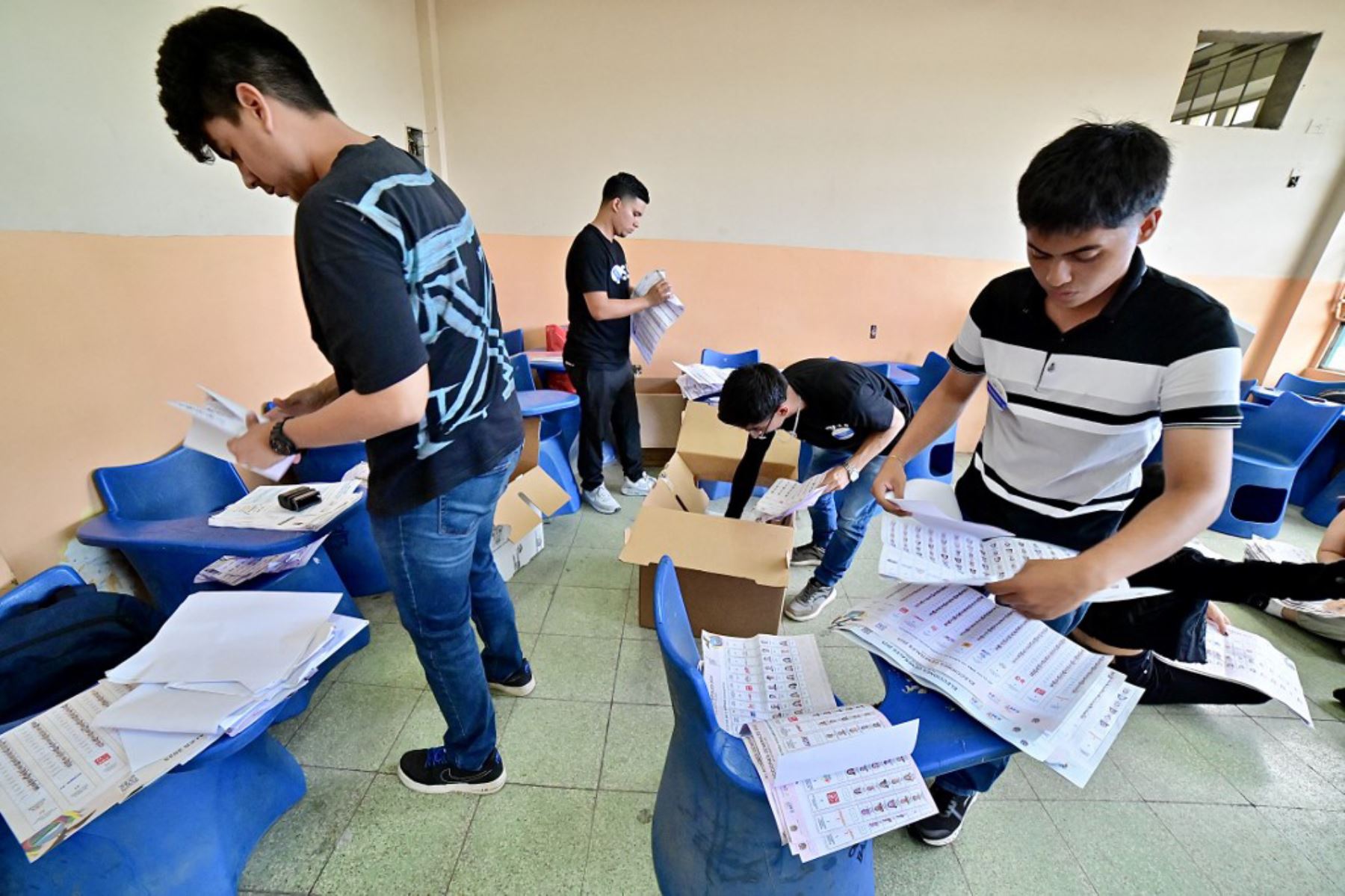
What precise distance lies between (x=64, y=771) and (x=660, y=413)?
2744 mm

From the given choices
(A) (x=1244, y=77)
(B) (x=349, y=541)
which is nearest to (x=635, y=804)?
(B) (x=349, y=541)

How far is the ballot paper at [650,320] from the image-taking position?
2.49m

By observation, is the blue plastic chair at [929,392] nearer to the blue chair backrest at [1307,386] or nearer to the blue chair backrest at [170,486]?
the blue chair backrest at [1307,386]

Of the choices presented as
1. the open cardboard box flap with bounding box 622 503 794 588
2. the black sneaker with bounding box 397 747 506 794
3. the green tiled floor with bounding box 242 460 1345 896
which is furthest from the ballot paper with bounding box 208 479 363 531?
the open cardboard box flap with bounding box 622 503 794 588

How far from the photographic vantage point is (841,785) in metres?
0.68

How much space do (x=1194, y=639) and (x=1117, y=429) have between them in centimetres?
92

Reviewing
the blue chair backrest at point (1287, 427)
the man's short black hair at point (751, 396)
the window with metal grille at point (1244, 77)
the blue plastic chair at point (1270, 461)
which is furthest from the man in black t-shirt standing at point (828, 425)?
the window with metal grille at point (1244, 77)

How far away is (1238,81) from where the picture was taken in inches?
155

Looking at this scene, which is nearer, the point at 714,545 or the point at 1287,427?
the point at 714,545

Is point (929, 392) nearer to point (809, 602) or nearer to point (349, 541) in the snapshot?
point (809, 602)

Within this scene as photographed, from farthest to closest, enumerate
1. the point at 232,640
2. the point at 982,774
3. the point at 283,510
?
1. the point at 283,510
2. the point at 982,774
3. the point at 232,640

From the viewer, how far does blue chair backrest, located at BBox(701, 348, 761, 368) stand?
10.2 ft

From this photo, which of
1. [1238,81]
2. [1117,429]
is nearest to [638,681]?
[1117,429]

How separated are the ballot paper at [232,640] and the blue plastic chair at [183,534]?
0.59 ft
